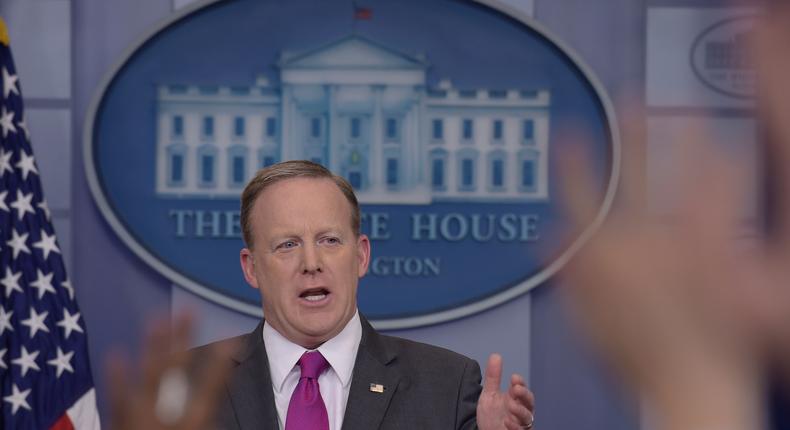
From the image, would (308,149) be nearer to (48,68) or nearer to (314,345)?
(48,68)

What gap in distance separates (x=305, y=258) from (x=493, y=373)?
61 cm

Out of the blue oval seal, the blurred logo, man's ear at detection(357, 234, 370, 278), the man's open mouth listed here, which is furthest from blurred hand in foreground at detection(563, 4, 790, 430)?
the blurred logo

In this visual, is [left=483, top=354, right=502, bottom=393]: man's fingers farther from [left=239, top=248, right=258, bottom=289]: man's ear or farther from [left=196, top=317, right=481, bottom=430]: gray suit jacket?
[left=239, top=248, right=258, bottom=289]: man's ear

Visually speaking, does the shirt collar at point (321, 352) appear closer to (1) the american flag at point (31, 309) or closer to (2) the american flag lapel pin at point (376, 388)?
(2) the american flag lapel pin at point (376, 388)

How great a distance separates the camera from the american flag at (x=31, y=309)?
2.57 meters

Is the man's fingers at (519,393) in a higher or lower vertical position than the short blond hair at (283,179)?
lower

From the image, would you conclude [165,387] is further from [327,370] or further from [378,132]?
[378,132]

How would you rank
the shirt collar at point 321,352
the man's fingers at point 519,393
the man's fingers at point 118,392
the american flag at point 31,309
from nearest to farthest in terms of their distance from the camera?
1. the man's fingers at point 118,392
2. the man's fingers at point 519,393
3. the shirt collar at point 321,352
4. the american flag at point 31,309

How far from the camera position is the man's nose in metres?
1.92

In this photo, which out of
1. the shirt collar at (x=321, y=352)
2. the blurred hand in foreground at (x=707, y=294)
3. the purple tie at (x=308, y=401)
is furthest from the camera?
the shirt collar at (x=321, y=352)

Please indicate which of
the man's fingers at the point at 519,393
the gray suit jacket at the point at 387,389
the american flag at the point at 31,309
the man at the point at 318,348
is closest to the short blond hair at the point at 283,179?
the man at the point at 318,348

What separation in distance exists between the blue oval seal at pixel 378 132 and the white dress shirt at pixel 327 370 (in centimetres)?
109

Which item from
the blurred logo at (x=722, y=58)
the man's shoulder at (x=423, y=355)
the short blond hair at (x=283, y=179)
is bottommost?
the man's shoulder at (x=423, y=355)

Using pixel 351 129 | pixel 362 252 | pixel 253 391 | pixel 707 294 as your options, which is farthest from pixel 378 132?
pixel 707 294
